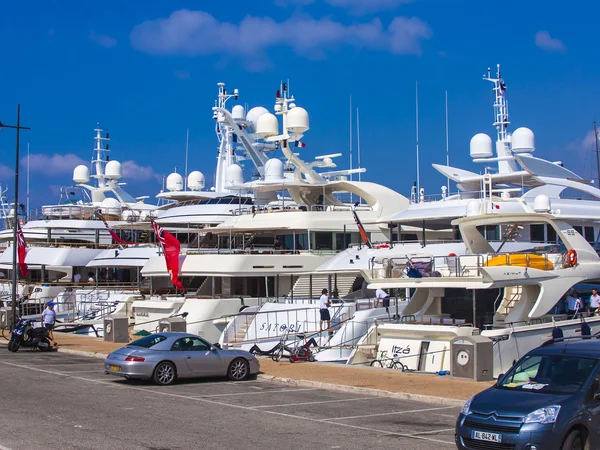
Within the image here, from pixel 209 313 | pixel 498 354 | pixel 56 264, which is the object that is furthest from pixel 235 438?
pixel 56 264

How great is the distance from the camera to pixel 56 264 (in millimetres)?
44062

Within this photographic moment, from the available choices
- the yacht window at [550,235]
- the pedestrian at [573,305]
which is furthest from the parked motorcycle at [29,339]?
the yacht window at [550,235]

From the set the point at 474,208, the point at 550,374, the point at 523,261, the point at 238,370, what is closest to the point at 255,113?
the point at 474,208

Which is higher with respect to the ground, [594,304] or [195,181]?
[195,181]

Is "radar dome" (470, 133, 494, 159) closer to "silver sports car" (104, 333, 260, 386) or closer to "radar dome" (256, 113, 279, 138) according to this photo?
"radar dome" (256, 113, 279, 138)

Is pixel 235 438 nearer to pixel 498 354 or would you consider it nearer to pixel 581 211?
pixel 498 354

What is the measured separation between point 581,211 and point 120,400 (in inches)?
801

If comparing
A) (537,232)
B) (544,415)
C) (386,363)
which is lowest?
(386,363)

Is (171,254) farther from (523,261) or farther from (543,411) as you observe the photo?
(543,411)

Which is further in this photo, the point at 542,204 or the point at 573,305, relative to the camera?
the point at 542,204

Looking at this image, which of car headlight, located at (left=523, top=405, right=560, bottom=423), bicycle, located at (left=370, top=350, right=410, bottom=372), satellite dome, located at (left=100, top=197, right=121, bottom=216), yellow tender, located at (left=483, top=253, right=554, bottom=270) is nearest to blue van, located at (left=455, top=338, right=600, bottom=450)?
car headlight, located at (left=523, top=405, right=560, bottom=423)

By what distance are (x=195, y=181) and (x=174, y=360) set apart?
41054mm

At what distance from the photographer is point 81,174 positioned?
60344 mm

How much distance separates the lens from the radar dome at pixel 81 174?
198ft
